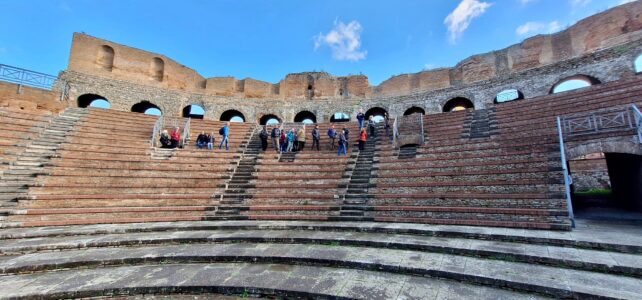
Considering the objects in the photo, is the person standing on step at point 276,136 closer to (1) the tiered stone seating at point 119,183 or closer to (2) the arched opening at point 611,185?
(1) the tiered stone seating at point 119,183

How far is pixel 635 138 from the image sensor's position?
6.25m

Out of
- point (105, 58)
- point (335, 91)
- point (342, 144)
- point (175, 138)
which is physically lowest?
point (342, 144)

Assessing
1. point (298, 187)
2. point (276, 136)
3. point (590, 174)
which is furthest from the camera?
point (590, 174)

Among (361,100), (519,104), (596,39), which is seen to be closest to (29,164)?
(519,104)

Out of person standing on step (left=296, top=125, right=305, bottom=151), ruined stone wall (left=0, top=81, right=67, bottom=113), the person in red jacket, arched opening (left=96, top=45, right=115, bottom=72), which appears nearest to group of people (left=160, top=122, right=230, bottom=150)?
the person in red jacket

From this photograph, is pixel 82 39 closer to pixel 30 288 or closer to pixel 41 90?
pixel 41 90

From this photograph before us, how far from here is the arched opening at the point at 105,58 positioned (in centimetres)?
1891

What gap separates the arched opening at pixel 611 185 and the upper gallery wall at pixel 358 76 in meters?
7.31

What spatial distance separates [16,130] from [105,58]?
12.4m

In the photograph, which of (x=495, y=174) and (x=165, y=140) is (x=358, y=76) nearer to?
(x=165, y=140)

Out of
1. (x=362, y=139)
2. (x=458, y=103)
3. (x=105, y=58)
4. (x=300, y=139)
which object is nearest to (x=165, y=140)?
(x=300, y=139)

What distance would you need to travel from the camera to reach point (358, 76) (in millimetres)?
24062

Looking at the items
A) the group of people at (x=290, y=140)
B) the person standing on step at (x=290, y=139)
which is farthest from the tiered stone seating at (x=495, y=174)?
the person standing on step at (x=290, y=139)

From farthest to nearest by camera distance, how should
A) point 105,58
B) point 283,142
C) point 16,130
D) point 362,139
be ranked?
1. point 105,58
2. point 283,142
3. point 362,139
4. point 16,130
